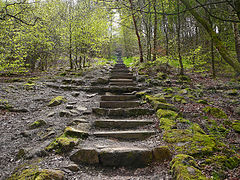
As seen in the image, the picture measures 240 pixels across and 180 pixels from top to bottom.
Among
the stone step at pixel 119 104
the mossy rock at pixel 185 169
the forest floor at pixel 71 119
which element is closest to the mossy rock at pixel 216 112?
the forest floor at pixel 71 119

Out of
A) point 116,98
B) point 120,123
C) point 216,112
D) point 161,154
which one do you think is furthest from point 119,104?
point 216,112

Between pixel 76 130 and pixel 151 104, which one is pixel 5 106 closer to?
pixel 76 130

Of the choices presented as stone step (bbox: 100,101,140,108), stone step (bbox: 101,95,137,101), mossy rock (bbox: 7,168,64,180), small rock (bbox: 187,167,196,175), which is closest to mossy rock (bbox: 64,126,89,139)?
mossy rock (bbox: 7,168,64,180)

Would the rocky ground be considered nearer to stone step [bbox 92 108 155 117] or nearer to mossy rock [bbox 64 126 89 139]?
mossy rock [bbox 64 126 89 139]

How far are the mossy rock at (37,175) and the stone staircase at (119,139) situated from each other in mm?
605

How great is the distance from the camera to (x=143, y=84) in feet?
26.3

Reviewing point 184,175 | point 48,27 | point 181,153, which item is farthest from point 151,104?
point 48,27

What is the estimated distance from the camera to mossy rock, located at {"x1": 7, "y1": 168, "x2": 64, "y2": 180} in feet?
7.73

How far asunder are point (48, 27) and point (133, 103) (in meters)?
9.75

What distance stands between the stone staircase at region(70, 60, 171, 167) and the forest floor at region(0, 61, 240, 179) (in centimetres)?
17

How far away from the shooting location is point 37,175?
2.38 metres

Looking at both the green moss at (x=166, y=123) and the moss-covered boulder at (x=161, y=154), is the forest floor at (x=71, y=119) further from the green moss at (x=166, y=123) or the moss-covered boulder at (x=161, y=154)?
the green moss at (x=166, y=123)

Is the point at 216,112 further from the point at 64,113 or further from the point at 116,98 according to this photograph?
the point at 64,113

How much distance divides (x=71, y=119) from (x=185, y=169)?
3.44 metres
